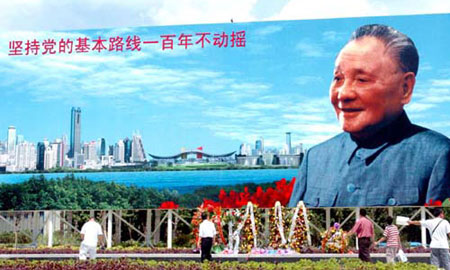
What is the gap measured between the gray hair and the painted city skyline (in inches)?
6.8

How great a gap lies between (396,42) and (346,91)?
1.58 meters

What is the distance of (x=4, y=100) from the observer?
15758 mm

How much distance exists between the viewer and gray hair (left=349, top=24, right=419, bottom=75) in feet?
47.4

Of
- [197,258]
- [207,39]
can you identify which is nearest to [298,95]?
[207,39]

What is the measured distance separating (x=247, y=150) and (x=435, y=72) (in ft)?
15.1

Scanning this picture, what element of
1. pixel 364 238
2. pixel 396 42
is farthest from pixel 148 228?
pixel 396 42

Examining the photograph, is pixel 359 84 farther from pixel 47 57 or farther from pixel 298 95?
pixel 47 57

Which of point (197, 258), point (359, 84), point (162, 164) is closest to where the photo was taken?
point (197, 258)

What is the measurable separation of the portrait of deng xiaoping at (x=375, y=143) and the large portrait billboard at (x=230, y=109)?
27mm

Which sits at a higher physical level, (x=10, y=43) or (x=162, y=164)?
(x=10, y=43)

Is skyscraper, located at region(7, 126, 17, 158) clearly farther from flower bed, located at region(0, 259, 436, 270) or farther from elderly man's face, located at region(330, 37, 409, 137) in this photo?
elderly man's face, located at region(330, 37, 409, 137)

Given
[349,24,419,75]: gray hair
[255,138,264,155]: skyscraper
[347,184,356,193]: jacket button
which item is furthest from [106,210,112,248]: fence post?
[349,24,419,75]: gray hair

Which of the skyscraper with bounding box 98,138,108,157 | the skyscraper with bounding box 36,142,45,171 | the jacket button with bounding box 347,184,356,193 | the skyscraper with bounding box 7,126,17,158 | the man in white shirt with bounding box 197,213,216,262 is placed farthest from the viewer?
the skyscraper with bounding box 7,126,17,158

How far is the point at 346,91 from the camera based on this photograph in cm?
1442
